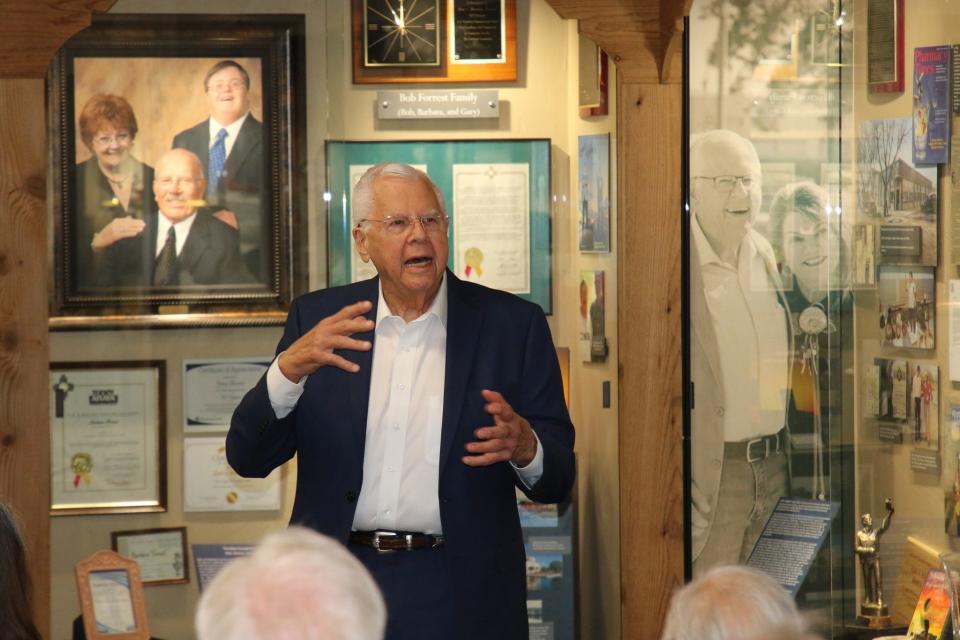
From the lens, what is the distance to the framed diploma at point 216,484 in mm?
4254

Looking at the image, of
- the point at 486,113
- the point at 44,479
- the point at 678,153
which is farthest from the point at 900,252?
the point at 44,479

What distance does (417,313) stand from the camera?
2.98 m

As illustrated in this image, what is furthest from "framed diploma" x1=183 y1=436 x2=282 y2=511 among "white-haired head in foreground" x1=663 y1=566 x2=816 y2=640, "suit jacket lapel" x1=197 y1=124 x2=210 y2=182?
"white-haired head in foreground" x1=663 y1=566 x2=816 y2=640

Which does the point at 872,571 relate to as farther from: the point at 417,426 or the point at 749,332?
the point at 417,426

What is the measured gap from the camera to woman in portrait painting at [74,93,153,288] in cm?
414

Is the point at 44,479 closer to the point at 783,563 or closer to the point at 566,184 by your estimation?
the point at 566,184

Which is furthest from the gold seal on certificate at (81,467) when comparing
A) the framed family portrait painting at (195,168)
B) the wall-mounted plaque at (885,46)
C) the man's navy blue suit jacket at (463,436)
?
the wall-mounted plaque at (885,46)

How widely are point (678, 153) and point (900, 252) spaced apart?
2.37 ft

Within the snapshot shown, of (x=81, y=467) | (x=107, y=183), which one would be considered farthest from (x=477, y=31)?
(x=81, y=467)

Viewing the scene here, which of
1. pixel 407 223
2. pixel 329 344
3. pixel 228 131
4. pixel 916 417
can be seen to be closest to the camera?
pixel 329 344

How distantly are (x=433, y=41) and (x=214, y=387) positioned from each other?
132cm

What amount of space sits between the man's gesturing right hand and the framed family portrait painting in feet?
4.97

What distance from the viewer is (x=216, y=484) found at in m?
4.27

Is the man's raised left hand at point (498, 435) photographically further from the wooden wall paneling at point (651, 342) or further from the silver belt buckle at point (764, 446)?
the silver belt buckle at point (764, 446)
